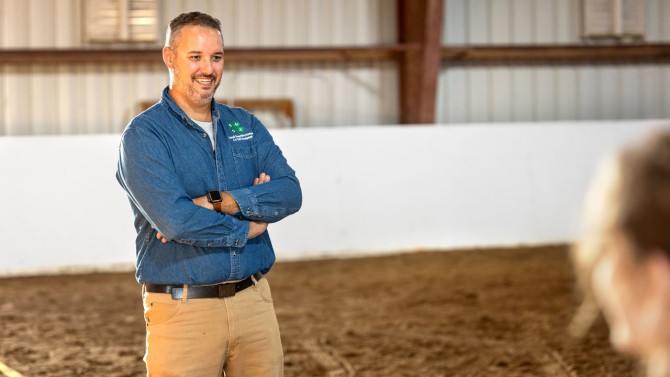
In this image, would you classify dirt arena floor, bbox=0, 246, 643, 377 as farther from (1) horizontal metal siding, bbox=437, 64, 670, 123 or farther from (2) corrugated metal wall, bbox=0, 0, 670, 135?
(1) horizontal metal siding, bbox=437, 64, 670, 123

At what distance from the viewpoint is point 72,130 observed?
1042 centimetres

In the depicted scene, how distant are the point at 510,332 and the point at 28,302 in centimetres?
423

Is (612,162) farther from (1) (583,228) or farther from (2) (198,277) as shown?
(2) (198,277)

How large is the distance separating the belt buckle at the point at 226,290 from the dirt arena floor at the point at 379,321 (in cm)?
234

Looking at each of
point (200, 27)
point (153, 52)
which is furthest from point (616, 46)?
point (200, 27)

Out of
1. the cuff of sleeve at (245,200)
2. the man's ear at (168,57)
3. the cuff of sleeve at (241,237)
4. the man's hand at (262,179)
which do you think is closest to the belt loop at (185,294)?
the cuff of sleeve at (241,237)

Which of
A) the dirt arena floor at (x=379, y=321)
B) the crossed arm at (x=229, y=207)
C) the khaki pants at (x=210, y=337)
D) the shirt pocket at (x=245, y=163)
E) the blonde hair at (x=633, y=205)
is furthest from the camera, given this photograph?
the dirt arena floor at (x=379, y=321)

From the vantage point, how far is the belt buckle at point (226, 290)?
253 centimetres

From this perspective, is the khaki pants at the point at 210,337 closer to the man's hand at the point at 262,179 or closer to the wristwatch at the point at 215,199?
the wristwatch at the point at 215,199

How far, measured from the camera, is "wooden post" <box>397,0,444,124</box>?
34.2ft

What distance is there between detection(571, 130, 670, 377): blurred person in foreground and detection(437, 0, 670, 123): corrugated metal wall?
10.4 meters

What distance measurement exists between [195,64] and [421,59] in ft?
27.1

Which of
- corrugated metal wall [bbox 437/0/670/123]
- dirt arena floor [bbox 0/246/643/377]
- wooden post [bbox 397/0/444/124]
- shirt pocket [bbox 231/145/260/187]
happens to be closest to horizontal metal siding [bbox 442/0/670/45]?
corrugated metal wall [bbox 437/0/670/123]

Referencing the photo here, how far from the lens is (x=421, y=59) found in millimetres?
10633
